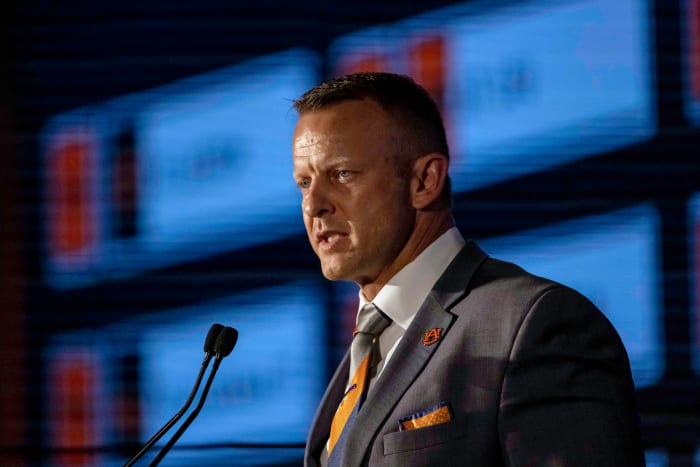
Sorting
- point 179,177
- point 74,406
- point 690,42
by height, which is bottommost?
point 74,406

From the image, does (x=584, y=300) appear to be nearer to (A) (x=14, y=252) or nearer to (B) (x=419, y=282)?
(B) (x=419, y=282)

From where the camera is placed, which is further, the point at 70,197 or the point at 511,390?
the point at 70,197

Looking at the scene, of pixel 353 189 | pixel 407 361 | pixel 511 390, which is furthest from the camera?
pixel 353 189

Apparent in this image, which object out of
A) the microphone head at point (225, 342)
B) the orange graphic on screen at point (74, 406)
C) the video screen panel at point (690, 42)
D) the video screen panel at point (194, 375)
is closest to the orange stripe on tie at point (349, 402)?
the microphone head at point (225, 342)

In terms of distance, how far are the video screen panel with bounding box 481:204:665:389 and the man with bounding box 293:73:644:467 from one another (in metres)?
2.01

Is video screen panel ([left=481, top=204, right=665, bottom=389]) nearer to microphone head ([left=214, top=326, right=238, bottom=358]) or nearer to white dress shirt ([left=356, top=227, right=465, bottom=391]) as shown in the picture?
white dress shirt ([left=356, top=227, right=465, bottom=391])

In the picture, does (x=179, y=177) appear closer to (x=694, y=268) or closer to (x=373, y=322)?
(x=694, y=268)

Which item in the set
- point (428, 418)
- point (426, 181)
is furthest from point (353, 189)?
point (428, 418)

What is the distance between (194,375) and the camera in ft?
14.1

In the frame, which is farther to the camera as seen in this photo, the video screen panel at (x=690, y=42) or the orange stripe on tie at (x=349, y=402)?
the video screen panel at (x=690, y=42)

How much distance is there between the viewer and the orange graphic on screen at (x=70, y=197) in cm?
436

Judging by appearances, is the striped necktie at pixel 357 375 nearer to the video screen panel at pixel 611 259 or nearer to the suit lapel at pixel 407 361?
the suit lapel at pixel 407 361

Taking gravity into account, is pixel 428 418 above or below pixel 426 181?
below

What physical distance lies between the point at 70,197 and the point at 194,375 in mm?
908
